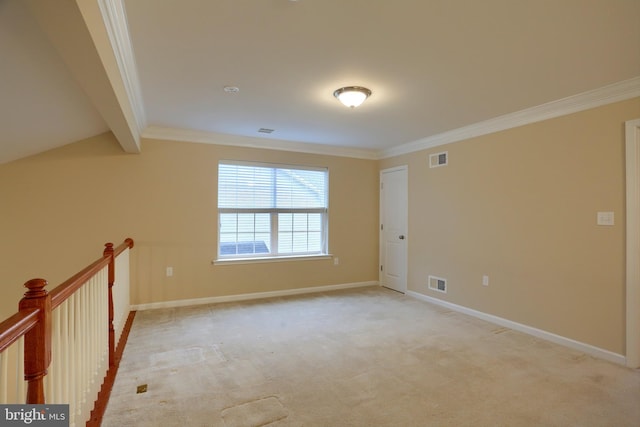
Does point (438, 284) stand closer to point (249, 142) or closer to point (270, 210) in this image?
point (270, 210)

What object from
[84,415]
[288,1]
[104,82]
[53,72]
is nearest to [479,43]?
[288,1]

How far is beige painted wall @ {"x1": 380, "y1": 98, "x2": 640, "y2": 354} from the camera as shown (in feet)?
9.49

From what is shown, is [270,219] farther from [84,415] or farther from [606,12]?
[606,12]

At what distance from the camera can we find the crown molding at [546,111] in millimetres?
2768

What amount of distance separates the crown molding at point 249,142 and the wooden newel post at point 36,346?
3.54m

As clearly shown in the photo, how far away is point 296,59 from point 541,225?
2.98 m

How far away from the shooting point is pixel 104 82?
2.00m

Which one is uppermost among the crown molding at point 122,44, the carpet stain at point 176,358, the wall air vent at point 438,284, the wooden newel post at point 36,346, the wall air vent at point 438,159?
the crown molding at point 122,44

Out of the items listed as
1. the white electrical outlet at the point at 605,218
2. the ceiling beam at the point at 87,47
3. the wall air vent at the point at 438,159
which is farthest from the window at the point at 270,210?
the white electrical outlet at the point at 605,218

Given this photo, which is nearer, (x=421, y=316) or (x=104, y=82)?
(x=104, y=82)

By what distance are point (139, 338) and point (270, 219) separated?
2370 millimetres

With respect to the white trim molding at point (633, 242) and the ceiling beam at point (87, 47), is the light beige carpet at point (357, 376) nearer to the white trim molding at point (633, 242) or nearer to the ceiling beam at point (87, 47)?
the white trim molding at point (633, 242)

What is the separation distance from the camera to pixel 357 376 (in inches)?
99.8

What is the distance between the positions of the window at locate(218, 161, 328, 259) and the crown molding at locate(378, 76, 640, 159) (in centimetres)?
192
